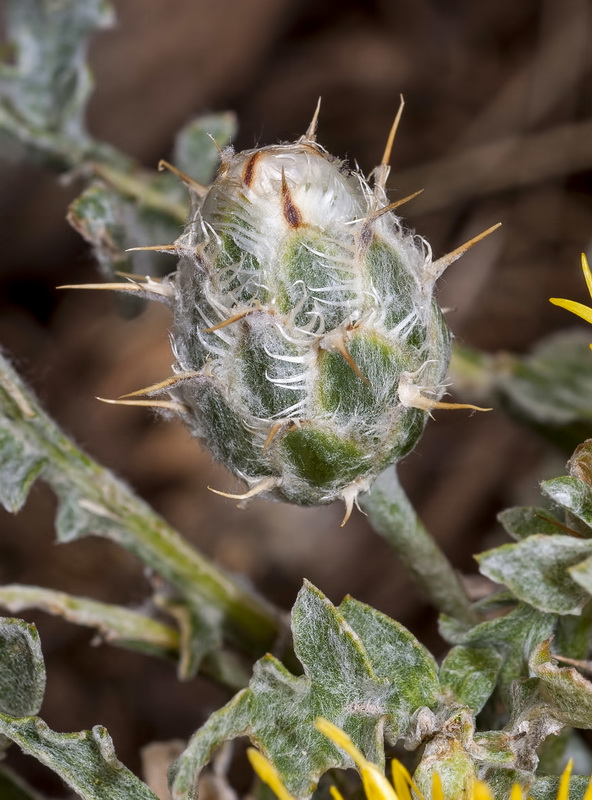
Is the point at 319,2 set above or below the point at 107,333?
above

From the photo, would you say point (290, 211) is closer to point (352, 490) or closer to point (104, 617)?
point (352, 490)

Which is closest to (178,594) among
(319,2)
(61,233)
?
(61,233)

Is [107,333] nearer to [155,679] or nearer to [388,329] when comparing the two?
[155,679]

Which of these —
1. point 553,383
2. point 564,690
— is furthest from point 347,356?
point 553,383

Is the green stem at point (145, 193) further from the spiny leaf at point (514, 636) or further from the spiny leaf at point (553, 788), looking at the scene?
the spiny leaf at point (553, 788)

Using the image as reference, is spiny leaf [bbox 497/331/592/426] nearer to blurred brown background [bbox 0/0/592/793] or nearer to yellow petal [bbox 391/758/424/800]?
blurred brown background [bbox 0/0/592/793]

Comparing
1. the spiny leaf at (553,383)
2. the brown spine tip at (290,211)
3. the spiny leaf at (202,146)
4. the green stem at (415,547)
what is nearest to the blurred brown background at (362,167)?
the spiny leaf at (553,383)
